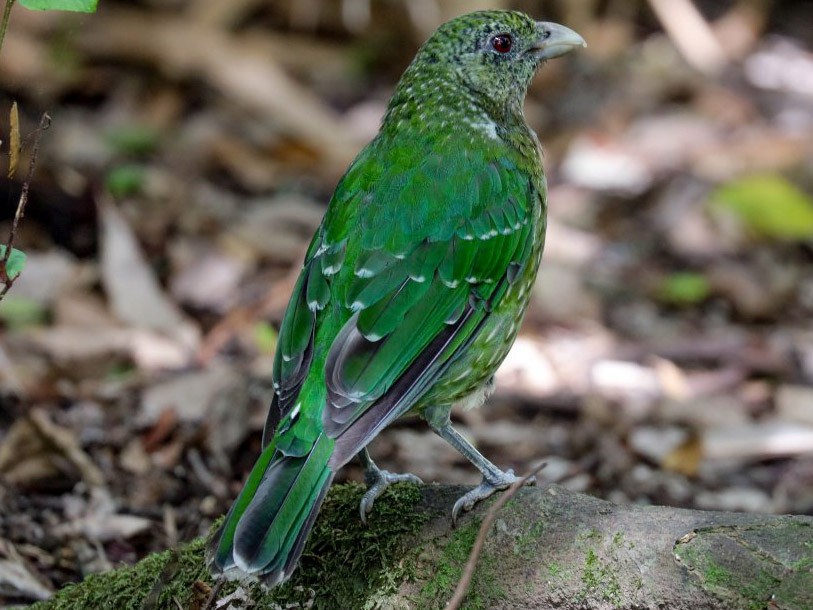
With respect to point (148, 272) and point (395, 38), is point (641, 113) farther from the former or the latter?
point (148, 272)

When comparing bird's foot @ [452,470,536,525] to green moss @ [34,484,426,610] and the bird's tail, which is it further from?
the bird's tail

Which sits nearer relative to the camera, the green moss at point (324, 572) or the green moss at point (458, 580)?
the green moss at point (458, 580)

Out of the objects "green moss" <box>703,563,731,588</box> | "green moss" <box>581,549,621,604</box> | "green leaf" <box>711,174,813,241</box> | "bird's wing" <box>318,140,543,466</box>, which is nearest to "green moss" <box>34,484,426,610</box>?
"bird's wing" <box>318,140,543,466</box>

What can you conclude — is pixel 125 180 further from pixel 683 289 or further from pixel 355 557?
pixel 355 557

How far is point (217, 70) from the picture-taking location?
8656 millimetres

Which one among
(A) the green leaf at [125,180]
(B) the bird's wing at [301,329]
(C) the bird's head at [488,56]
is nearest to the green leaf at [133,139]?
(A) the green leaf at [125,180]

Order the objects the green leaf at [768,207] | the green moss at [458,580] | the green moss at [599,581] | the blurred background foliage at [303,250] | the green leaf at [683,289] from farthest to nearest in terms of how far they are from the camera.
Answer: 1. the green leaf at [768,207]
2. the green leaf at [683,289]
3. the blurred background foliage at [303,250]
4. the green moss at [458,580]
5. the green moss at [599,581]

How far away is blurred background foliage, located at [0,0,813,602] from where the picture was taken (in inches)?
193

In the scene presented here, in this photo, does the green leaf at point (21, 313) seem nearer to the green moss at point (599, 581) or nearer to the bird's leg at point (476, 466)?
the bird's leg at point (476, 466)

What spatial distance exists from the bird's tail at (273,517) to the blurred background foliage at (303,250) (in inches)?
5.6

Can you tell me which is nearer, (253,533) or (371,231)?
(253,533)

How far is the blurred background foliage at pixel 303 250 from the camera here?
4.90 meters

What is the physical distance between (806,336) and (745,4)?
5670 mm

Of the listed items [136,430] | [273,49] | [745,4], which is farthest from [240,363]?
[745,4]
